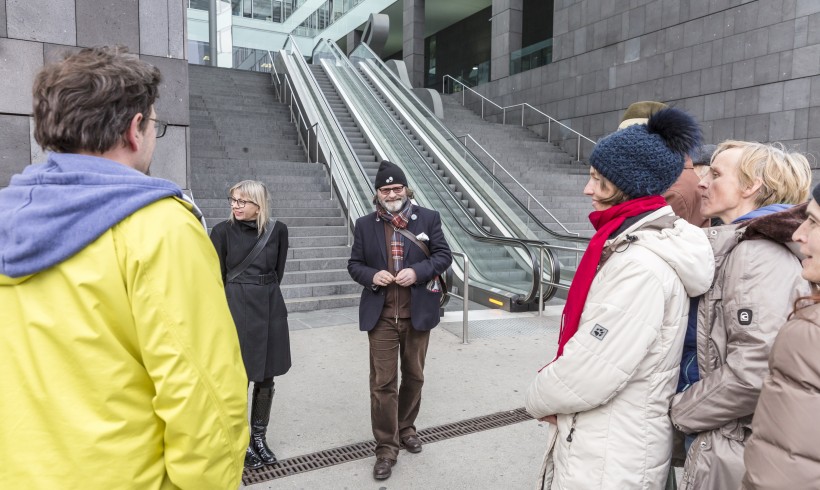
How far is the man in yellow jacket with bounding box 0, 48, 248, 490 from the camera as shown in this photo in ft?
3.86

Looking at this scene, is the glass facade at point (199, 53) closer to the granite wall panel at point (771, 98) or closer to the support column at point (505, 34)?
the support column at point (505, 34)

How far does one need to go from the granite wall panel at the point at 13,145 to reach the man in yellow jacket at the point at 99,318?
552cm

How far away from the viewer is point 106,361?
1203 mm

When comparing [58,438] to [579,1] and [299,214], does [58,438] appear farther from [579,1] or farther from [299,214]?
[579,1]

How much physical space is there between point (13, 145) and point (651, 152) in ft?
20.8

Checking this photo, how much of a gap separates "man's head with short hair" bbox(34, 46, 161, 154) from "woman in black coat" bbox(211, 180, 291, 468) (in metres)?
1.97

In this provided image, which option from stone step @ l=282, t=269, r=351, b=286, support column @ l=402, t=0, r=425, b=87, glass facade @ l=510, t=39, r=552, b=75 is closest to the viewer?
stone step @ l=282, t=269, r=351, b=286

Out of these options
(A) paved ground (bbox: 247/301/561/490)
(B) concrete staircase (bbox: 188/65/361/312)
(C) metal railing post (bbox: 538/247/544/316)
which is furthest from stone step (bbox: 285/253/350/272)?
(C) metal railing post (bbox: 538/247/544/316)

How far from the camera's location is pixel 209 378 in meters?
1.26

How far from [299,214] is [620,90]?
9636mm

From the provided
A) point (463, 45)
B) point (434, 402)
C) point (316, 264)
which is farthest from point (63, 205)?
point (463, 45)

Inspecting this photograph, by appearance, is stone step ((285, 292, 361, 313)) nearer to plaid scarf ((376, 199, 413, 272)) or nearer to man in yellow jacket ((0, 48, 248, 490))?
plaid scarf ((376, 199, 413, 272))

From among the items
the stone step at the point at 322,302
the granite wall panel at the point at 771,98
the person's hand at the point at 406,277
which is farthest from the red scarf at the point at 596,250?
the granite wall panel at the point at 771,98

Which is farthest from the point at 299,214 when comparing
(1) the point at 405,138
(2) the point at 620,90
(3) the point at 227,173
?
(2) the point at 620,90
